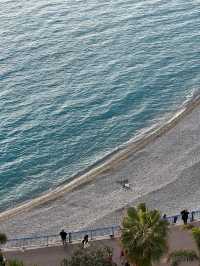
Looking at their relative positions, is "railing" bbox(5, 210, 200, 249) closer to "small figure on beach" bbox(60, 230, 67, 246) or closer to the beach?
"small figure on beach" bbox(60, 230, 67, 246)

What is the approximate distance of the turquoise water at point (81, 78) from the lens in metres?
63.4

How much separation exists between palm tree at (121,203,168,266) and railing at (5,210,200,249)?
11437mm

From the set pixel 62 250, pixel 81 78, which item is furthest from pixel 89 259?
pixel 81 78

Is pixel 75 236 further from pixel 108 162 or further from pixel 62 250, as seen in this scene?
pixel 108 162

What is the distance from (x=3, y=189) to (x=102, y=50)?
35524 millimetres

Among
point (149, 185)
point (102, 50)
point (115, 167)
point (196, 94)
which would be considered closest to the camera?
point (149, 185)

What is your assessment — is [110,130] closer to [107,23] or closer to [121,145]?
[121,145]

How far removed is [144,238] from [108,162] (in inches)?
1262

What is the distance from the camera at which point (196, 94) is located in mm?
73750

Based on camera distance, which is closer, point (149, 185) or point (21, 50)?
point (149, 185)

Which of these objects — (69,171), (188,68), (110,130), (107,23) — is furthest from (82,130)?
(107,23)

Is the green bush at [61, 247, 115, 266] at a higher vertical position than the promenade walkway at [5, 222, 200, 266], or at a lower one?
lower

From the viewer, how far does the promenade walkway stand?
39.3 m

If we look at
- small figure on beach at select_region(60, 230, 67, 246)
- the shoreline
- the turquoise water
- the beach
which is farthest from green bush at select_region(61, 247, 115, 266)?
the turquoise water
